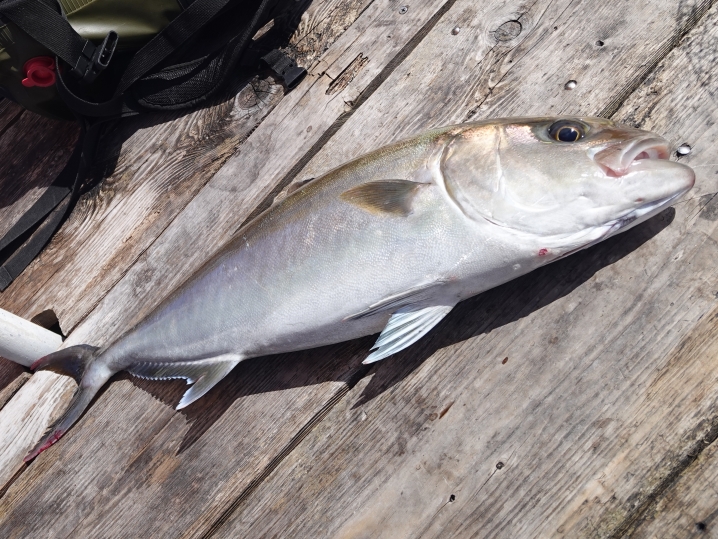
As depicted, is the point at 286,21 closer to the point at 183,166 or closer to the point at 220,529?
the point at 183,166

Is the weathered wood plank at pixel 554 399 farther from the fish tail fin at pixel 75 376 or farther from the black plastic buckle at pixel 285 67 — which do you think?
the black plastic buckle at pixel 285 67

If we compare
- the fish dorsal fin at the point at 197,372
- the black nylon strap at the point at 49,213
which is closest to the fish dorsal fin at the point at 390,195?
the fish dorsal fin at the point at 197,372

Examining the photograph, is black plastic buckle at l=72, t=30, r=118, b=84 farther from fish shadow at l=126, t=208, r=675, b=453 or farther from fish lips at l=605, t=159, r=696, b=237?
fish lips at l=605, t=159, r=696, b=237

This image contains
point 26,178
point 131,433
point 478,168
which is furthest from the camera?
point 26,178

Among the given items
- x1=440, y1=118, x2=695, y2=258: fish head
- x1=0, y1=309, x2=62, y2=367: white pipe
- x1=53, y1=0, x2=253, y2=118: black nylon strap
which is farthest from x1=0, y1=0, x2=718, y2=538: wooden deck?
x1=440, y1=118, x2=695, y2=258: fish head

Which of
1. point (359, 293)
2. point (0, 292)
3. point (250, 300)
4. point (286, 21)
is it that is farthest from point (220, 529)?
point (286, 21)

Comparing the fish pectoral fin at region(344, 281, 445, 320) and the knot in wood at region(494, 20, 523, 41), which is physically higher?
the knot in wood at region(494, 20, 523, 41)
